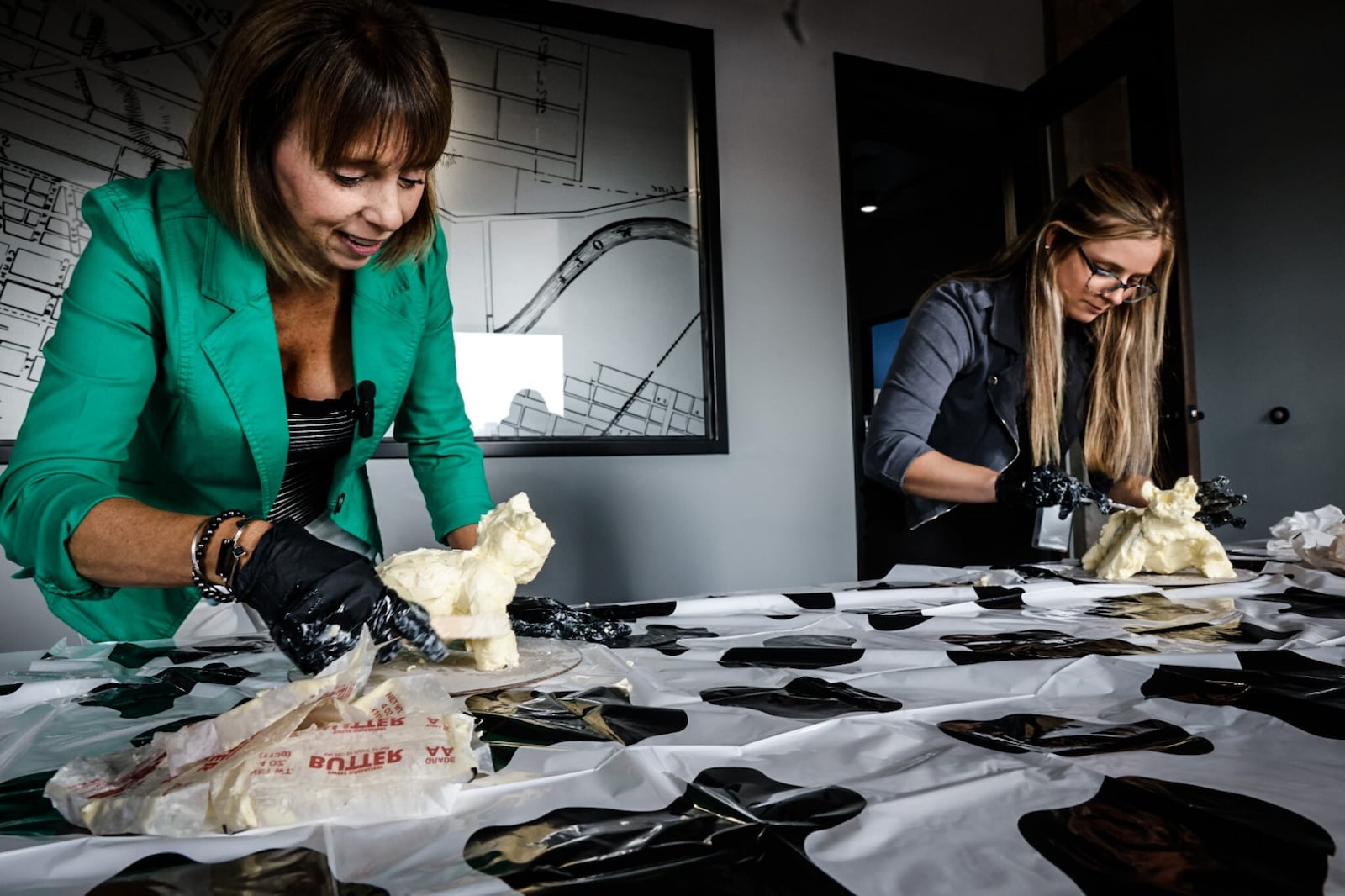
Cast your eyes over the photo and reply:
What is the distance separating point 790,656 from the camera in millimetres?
876

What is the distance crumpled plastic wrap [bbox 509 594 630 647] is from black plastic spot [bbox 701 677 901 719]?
0.30m

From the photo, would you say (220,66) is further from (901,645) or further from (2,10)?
(2,10)

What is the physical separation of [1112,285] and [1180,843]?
170cm

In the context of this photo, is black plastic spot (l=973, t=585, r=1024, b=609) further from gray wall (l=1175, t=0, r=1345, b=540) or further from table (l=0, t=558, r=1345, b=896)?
gray wall (l=1175, t=0, r=1345, b=540)

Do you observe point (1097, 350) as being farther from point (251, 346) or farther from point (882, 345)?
point (882, 345)

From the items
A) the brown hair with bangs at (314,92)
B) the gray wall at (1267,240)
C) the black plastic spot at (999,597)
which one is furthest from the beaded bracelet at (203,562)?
the gray wall at (1267,240)

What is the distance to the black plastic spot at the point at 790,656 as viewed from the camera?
835mm

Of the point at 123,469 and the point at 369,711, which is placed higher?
the point at 123,469

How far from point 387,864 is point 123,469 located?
38.6 inches

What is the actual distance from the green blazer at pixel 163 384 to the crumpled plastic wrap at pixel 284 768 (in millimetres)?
390

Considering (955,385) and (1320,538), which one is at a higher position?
(955,385)

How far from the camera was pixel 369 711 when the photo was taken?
0.57 meters

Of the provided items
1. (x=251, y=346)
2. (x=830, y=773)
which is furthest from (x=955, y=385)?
(x=830, y=773)

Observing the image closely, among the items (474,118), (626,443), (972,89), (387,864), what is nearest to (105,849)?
(387,864)
